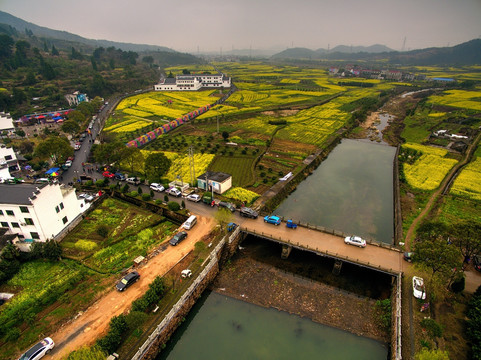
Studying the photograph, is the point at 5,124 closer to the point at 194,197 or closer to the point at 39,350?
the point at 194,197

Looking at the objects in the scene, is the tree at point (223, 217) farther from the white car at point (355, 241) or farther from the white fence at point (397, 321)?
the white fence at point (397, 321)

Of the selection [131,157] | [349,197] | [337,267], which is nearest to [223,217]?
[337,267]

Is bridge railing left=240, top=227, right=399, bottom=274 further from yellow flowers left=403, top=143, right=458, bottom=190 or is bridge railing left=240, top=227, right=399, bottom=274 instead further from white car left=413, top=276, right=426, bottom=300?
yellow flowers left=403, top=143, right=458, bottom=190

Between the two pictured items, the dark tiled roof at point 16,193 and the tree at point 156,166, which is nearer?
the dark tiled roof at point 16,193

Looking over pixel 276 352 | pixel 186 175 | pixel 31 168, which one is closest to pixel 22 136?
pixel 31 168

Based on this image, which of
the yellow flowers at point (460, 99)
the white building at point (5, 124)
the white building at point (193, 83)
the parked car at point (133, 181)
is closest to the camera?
the parked car at point (133, 181)

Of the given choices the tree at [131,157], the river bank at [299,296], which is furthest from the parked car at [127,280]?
the tree at [131,157]

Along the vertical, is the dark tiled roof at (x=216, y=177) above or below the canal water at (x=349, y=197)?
above

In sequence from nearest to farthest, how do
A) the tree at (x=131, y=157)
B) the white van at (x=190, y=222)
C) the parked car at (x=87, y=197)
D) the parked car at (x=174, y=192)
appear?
the white van at (x=190, y=222) < the parked car at (x=87, y=197) < the parked car at (x=174, y=192) < the tree at (x=131, y=157)
